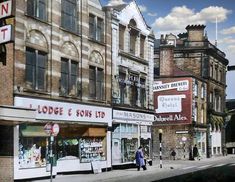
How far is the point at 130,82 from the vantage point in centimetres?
3731

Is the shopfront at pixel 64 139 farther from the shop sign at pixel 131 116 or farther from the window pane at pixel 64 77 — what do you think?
the shop sign at pixel 131 116

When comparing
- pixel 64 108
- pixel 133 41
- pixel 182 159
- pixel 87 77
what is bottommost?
pixel 182 159

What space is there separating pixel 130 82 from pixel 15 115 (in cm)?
1559

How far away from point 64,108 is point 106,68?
6.43 metres

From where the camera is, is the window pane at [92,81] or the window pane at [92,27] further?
the window pane at [92,27]

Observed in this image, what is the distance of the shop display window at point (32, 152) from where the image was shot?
83.0ft

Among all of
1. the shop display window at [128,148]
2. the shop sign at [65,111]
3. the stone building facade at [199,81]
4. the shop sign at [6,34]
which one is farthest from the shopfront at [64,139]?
the stone building facade at [199,81]

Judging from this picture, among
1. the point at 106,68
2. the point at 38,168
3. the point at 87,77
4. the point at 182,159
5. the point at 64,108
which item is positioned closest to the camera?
the point at 38,168

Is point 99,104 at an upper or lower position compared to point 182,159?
upper

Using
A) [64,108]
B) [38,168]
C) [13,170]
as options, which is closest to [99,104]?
[64,108]

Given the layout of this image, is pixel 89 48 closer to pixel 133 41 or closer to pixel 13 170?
pixel 133 41

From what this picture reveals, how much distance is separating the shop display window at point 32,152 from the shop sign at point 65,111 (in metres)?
1.33

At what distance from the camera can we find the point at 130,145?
124ft

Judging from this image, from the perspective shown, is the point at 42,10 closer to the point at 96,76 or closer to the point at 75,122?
the point at 75,122
